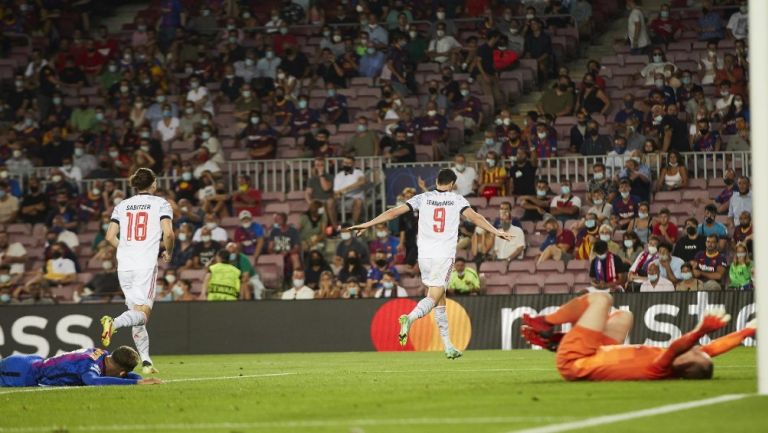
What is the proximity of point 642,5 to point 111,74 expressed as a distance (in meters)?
13.3

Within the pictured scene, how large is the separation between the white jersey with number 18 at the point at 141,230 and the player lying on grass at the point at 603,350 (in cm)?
591

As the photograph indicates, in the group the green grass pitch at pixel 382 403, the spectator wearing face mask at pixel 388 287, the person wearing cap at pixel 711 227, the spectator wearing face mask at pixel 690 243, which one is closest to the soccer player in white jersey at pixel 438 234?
the green grass pitch at pixel 382 403

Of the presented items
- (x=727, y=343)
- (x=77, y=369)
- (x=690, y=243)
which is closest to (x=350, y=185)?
(x=690, y=243)

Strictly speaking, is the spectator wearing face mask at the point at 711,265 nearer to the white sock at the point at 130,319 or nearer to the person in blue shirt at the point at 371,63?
the person in blue shirt at the point at 371,63

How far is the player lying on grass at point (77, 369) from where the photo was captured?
14.0m

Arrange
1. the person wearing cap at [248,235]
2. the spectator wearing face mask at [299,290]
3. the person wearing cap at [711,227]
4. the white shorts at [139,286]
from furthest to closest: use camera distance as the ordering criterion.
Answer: the person wearing cap at [248,235], the spectator wearing face mask at [299,290], the person wearing cap at [711,227], the white shorts at [139,286]

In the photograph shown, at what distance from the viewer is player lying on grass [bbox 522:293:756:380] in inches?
462

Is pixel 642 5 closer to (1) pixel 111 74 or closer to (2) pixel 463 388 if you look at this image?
(1) pixel 111 74

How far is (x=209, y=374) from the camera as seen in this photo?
17438 mm

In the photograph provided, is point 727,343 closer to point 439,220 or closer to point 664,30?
point 439,220

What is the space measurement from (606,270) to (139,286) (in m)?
11.2

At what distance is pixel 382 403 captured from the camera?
11242 mm

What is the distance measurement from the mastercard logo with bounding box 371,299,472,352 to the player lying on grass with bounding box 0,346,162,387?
10.7 m

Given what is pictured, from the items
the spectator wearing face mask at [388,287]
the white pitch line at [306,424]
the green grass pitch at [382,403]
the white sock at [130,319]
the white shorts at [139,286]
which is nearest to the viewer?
the green grass pitch at [382,403]
